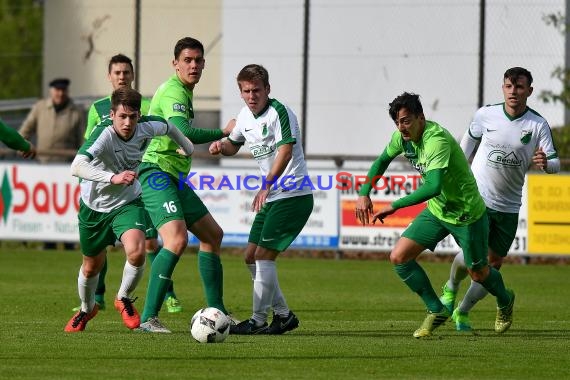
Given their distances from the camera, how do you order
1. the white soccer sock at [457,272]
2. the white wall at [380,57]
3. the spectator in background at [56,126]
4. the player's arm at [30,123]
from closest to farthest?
1. the white soccer sock at [457,272]
2. the player's arm at [30,123]
3. the spectator in background at [56,126]
4. the white wall at [380,57]

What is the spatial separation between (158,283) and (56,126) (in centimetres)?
1163

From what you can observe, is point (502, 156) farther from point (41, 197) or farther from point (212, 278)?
point (41, 197)

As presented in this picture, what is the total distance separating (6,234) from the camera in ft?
71.2

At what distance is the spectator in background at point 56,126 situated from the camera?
21.9m

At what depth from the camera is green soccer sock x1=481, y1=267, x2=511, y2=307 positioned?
37.7 feet

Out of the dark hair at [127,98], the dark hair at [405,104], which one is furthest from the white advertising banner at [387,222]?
the dark hair at [127,98]

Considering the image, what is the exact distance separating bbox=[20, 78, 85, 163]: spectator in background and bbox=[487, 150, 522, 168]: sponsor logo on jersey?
1089 centimetres

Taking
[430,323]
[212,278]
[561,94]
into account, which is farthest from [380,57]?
[430,323]

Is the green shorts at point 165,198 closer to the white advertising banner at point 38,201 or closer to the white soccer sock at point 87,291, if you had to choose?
the white soccer sock at point 87,291

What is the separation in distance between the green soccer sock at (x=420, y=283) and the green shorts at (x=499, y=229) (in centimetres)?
127

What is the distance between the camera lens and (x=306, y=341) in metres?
10.7

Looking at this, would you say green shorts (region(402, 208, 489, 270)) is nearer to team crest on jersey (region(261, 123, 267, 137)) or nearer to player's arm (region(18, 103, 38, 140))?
team crest on jersey (region(261, 123, 267, 137))

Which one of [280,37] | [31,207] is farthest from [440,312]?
[280,37]

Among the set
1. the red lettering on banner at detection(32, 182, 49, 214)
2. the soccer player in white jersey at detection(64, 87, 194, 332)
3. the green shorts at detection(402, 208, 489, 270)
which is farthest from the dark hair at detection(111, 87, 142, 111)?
the red lettering on banner at detection(32, 182, 49, 214)
